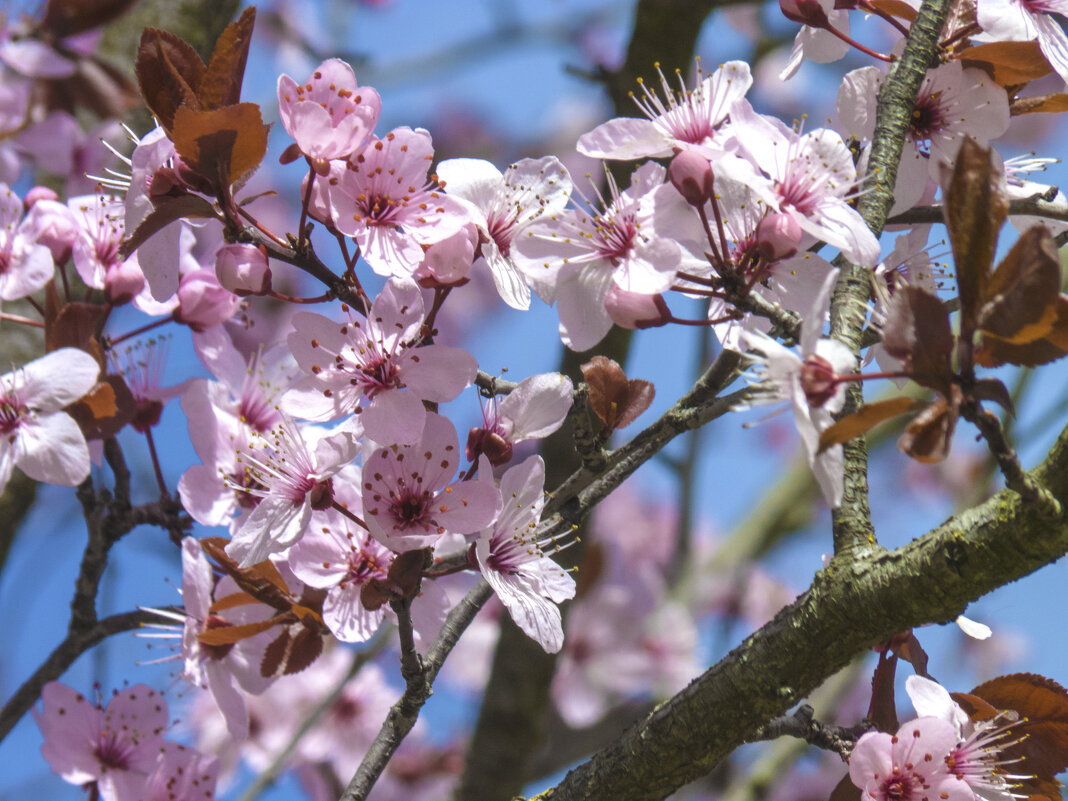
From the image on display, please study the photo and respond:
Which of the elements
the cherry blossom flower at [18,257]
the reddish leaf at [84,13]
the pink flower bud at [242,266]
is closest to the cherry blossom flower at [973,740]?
the pink flower bud at [242,266]

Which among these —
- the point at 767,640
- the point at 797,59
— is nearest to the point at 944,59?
the point at 797,59

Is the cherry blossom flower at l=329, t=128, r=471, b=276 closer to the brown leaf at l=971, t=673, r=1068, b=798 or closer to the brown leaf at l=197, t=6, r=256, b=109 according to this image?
the brown leaf at l=197, t=6, r=256, b=109

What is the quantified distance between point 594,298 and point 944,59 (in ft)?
1.74

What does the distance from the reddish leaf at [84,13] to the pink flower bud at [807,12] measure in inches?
50.1

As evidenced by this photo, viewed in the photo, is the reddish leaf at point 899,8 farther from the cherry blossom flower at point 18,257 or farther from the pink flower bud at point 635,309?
the cherry blossom flower at point 18,257

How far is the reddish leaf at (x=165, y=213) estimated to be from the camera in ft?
2.96

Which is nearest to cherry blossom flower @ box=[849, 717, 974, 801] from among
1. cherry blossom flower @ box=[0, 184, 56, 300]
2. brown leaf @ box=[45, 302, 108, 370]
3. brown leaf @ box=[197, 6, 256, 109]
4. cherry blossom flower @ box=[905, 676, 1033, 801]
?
cherry blossom flower @ box=[905, 676, 1033, 801]

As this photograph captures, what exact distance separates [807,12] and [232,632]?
0.99 meters

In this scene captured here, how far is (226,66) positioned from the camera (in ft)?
3.07

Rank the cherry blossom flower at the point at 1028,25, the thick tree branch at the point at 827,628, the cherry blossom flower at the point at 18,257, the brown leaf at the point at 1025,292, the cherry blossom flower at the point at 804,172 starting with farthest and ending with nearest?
the cherry blossom flower at the point at 18,257
the cherry blossom flower at the point at 1028,25
the cherry blossom flower at the point at 804,172
the thick tree branch at the point at 827,628
the brown leaf at the point at 1025,292

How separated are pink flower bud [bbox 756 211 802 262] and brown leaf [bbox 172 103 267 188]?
49 cm

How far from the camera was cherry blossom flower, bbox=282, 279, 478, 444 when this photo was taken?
93 cm

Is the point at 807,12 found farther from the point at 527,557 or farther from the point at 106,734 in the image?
the point at 106,734

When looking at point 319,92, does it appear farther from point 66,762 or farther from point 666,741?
point 66,762
